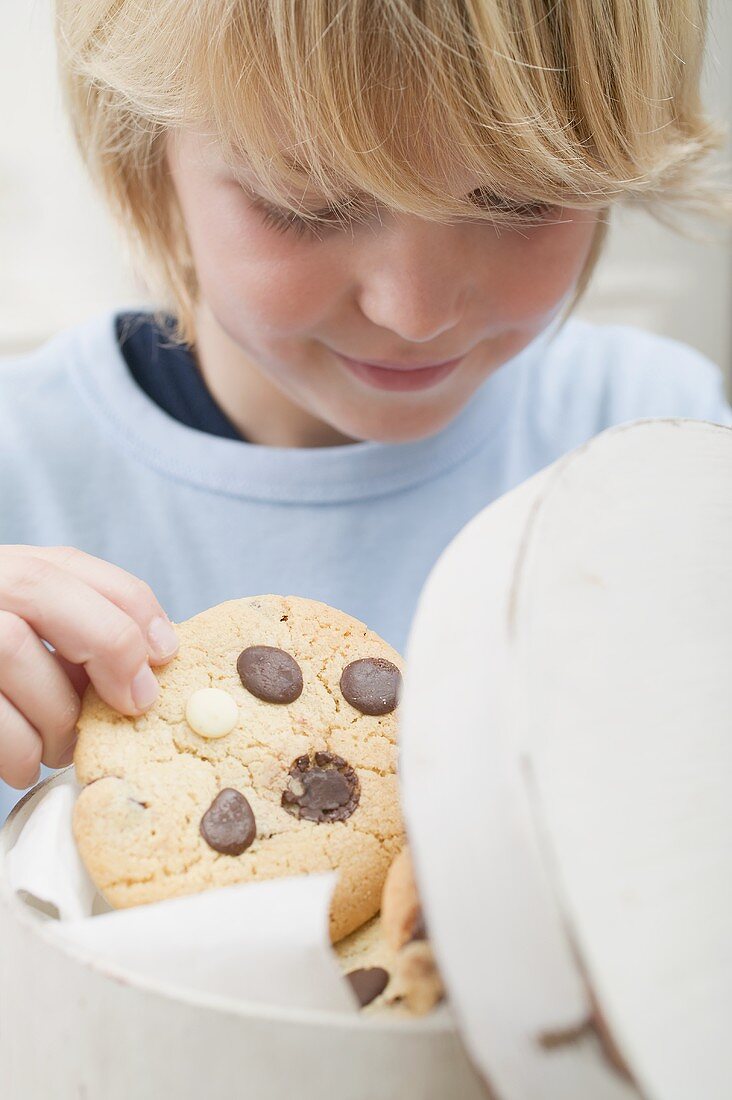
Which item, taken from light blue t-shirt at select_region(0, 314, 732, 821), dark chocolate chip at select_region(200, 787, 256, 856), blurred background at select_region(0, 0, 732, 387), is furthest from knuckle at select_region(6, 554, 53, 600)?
blurred background at select_region(0, 0, 732, 387)

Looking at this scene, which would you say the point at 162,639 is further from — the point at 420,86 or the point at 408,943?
the point at 420,86

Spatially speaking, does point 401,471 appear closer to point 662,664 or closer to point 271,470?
point 271,470

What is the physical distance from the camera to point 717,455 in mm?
323

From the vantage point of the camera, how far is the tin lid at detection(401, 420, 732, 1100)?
0.79 feet

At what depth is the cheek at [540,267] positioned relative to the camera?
56 centimetres

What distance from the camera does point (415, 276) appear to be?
52cm

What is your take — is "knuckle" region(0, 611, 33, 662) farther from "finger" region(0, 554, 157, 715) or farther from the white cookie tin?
the white cookie tin

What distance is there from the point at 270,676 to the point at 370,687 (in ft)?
0.13

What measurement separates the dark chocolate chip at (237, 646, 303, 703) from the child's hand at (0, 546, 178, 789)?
30 millimetres

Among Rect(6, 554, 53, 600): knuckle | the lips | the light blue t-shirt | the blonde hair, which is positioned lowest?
the light blue t-shirt

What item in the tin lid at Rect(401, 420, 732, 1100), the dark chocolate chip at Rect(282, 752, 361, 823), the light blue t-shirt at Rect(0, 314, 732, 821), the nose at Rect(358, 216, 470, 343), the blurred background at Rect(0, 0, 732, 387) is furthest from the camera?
the blurred background at Rect(0, 0, 732, 387)

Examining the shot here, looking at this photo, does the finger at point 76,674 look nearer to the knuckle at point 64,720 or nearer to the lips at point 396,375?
the knuckle at point 64,720

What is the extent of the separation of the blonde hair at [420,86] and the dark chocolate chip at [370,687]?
236 millimetres

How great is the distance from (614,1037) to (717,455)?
7.2 inches
